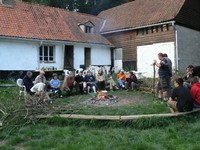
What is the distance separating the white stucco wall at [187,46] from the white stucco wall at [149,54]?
0.75 m

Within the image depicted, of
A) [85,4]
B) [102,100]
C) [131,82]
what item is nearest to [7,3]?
[131,82]

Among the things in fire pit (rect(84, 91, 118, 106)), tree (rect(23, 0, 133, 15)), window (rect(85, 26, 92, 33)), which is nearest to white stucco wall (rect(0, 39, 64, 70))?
window (rect(85, 26, 92, 33))

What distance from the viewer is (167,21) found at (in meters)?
18.9

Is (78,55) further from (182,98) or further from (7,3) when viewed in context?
(182,98)

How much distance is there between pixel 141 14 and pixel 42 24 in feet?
28.9

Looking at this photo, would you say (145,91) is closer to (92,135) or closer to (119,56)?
(92,135)

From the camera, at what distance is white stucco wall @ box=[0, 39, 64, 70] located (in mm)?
16500

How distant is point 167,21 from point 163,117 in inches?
563

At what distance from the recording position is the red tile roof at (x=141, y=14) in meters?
19.6

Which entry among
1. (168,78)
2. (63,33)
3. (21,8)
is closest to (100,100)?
(168,78)

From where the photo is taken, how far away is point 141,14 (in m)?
22.3

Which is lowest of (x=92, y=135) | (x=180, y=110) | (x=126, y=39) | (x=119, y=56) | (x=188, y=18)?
(x=92, y=135)

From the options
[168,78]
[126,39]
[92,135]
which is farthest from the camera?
[126,39]

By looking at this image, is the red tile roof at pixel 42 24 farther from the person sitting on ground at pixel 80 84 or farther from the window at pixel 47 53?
the person sitting on ground at pixel 80 84
